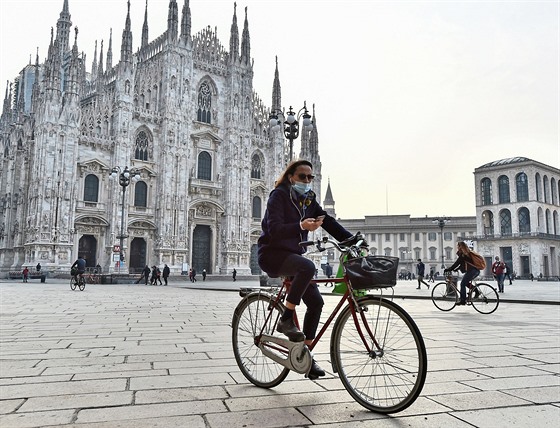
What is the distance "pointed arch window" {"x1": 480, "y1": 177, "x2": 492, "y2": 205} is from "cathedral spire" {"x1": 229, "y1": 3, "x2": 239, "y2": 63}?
38.3 m

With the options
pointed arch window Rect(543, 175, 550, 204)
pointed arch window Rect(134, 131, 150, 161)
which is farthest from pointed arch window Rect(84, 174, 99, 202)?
pointed arch window Rect(543, 175, 550, 204)

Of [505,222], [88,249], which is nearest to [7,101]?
[88,249]

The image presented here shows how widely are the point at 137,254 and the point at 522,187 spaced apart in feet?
159

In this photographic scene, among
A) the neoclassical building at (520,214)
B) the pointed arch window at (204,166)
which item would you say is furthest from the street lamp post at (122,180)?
the neoclassical building at (520,214)

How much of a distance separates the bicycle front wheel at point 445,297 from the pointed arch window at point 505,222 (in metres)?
54.1

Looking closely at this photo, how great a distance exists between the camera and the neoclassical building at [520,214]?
55.5 metres

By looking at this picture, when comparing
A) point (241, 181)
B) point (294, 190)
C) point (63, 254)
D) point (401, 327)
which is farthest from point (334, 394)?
point (241, 181)

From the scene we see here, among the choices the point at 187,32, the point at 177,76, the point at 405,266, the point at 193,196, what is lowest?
the point at 405,266

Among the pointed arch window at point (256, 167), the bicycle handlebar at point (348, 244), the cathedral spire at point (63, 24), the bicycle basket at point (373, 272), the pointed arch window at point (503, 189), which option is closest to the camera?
the bicycle basket at point (373, 272)

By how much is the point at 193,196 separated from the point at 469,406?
3706cm

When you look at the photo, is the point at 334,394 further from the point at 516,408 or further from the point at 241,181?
the point at 241,181

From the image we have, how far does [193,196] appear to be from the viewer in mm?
38938

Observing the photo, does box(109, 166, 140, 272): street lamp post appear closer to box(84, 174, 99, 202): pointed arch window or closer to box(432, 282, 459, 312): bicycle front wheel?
box(84, 174, 99, 202): pointed arch window

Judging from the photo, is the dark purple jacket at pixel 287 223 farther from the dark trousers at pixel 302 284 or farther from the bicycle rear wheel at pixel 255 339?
the bicycle rear wheel at pixel 255 339
